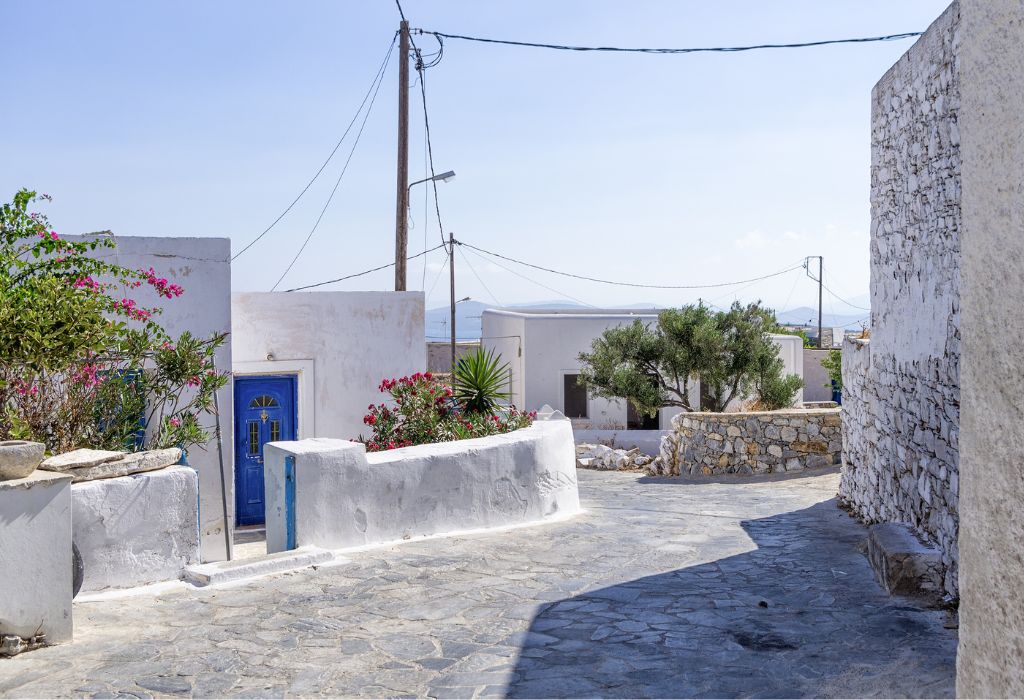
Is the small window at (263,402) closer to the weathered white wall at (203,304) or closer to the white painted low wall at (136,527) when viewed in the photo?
the weathered white wall at (203,304)

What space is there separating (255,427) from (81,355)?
5902 mm

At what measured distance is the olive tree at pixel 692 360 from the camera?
73.2 feet

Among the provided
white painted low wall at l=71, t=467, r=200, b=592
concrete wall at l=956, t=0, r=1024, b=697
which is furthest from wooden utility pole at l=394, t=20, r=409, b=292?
concrete wall at l=956, t=0, r=1024, b=697

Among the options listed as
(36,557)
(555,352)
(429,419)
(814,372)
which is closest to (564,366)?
(555,352)

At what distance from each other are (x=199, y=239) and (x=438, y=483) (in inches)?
197

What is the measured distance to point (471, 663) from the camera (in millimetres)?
5070

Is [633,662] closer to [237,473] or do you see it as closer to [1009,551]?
[1009,551]

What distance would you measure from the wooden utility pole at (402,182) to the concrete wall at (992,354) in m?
13.8

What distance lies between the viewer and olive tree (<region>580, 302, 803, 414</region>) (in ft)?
73.2

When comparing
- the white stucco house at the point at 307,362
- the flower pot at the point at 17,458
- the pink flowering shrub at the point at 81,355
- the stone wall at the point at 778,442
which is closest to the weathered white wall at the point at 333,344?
the white stucco house at the point at 307,362

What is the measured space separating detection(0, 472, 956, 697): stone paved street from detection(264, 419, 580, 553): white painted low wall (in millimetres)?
301

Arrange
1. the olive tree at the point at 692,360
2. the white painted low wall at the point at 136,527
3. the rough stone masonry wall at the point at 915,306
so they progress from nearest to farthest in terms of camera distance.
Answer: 1. the white painted low wall at the point at 136,527
2. the rough stone masonry wall at the point at 915,306
3. the olive tree at the point at 692,360

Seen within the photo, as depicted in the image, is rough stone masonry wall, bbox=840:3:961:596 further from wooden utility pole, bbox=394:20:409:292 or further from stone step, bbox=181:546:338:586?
wooden utility pole, bbox=394:20:409:292

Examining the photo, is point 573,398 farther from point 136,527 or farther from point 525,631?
point 525,631
